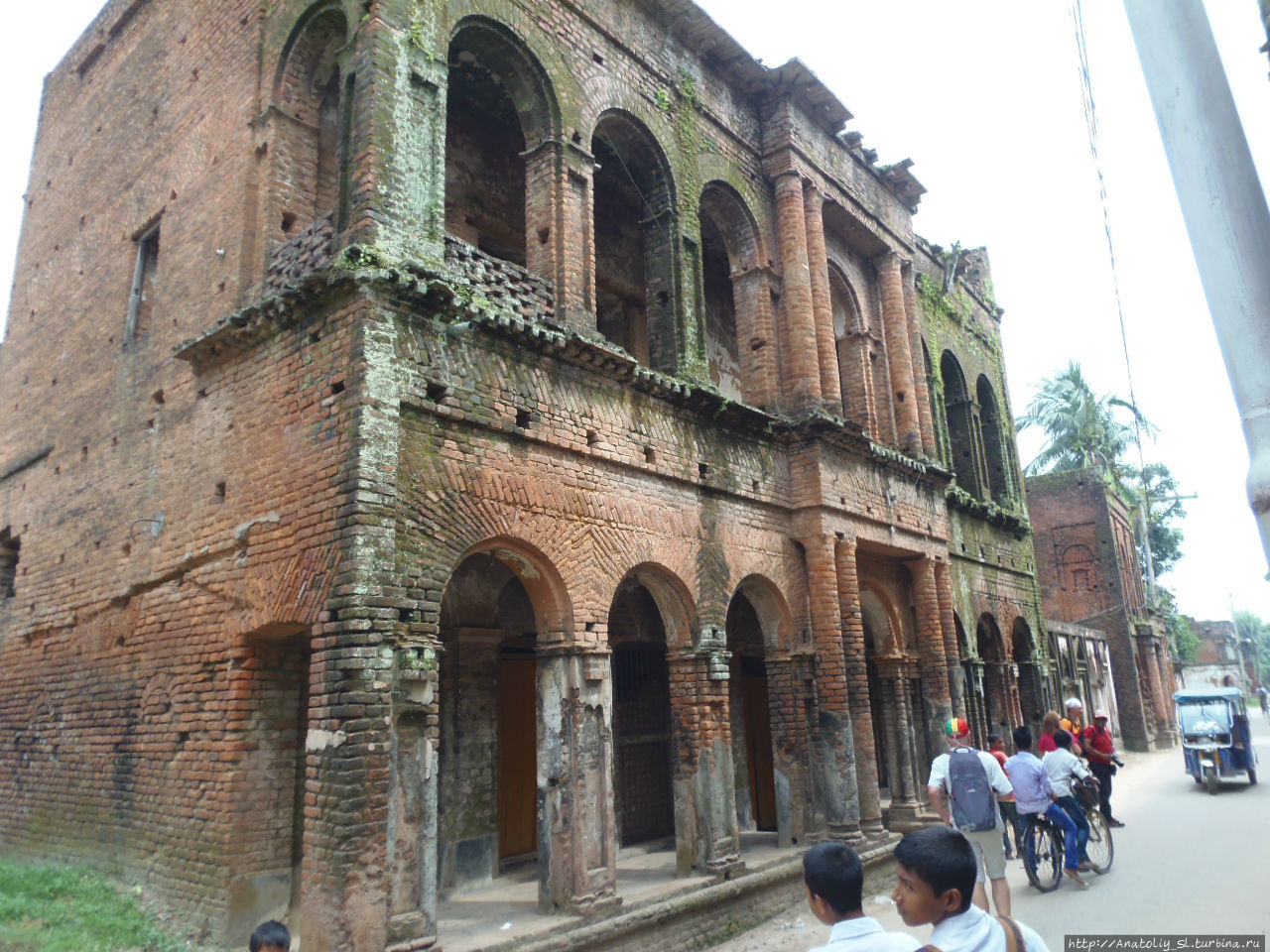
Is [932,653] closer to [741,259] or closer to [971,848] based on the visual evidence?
[741,259]

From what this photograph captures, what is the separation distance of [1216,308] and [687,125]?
10496mm

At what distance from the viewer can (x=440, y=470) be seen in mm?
7238

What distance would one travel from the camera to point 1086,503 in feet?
97.9

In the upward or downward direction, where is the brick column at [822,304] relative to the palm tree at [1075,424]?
downward

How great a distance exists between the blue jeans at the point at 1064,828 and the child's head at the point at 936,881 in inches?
296

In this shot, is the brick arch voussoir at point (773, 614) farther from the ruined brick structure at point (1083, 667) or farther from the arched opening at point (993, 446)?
the ruined brick structure at point (1083, 667)

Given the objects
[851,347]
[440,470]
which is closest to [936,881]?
[440,470]

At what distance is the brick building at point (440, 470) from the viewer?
7004 millimetres

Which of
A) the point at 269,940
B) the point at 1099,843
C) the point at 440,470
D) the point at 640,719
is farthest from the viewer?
the point at 640,719

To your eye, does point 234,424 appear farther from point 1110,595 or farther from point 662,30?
point 1110,595

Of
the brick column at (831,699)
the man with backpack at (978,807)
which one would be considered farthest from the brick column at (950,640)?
the man with backpack at (978,807)

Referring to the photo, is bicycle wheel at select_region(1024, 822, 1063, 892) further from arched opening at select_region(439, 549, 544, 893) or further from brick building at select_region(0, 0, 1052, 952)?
arched opening at select_region(439, 549, 544, 893)

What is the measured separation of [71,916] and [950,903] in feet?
25.3

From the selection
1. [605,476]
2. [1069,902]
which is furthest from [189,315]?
[1069,902]
